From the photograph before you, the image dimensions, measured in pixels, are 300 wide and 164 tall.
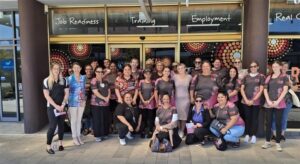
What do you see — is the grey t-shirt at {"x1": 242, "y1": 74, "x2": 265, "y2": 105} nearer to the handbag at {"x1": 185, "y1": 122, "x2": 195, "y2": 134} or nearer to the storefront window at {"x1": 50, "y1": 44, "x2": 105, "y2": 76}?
the handbag at {"x1": 185, "y1": 122, "x2": 195, "y2": 134}

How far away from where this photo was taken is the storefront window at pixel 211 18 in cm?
791

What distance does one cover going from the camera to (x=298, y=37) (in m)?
7.75

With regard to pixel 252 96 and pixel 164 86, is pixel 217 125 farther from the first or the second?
pixel 164 86

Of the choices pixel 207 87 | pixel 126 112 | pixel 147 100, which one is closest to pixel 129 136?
pixel 126 112

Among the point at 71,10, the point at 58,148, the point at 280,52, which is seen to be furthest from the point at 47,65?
the point at 280,52

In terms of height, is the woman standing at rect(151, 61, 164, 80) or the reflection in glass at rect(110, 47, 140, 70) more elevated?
the reflection in glass at rect(110, 47, 140, 70)

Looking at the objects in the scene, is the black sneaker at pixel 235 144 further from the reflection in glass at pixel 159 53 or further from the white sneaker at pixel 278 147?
the reflection in glass at pixel 159 53

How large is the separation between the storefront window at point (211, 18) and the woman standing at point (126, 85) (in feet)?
7.96

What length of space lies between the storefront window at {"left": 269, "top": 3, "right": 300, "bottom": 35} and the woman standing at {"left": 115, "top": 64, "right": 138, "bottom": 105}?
3.90 m

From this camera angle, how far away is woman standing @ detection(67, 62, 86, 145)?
604 cm

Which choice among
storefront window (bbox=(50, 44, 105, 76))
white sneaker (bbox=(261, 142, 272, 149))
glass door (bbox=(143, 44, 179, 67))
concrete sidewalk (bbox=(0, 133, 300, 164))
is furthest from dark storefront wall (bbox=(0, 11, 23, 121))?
white sneaker (bbox=(261, 142, 272, 149))

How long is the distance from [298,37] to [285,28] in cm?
39

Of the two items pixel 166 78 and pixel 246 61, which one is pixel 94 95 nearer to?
pixel 166 78

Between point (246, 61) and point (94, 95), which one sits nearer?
point (94, 95)
